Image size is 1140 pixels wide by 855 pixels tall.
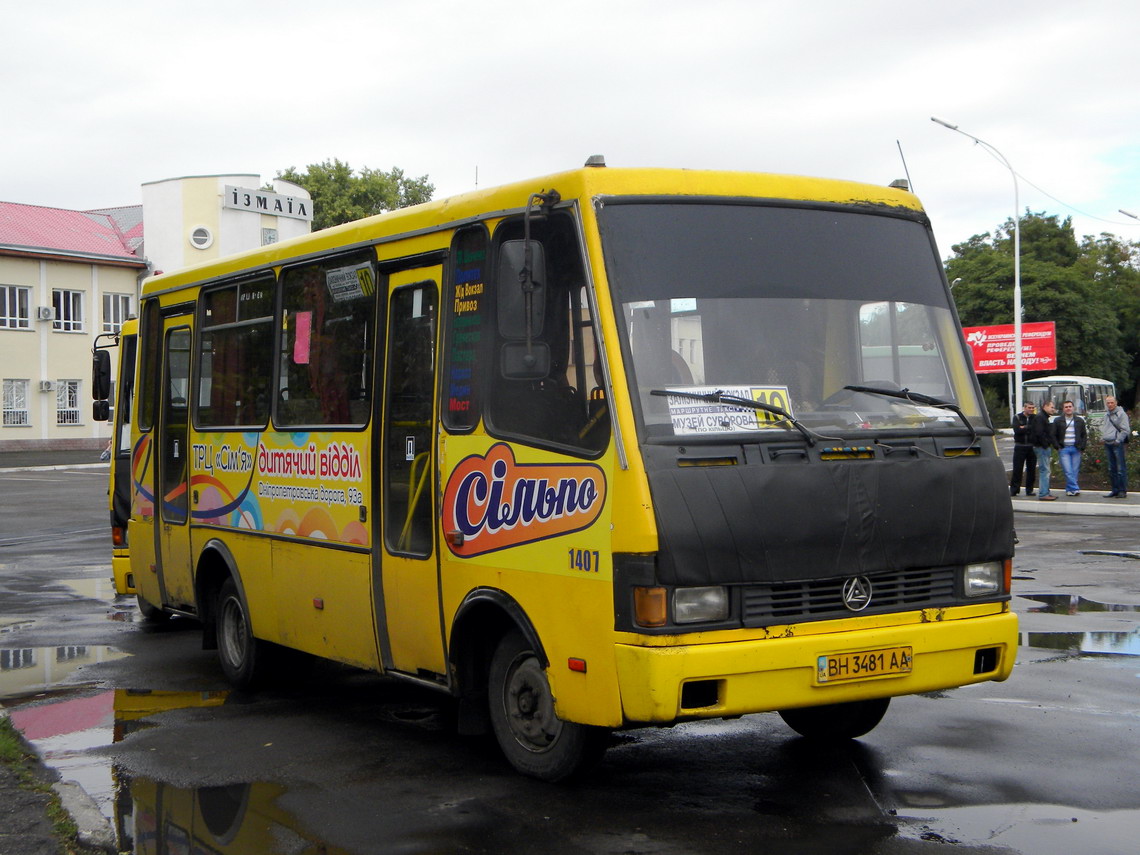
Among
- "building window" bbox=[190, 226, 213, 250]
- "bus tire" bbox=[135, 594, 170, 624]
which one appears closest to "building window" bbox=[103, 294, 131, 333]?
"building window" bbox=[190, 226, 213, 250]

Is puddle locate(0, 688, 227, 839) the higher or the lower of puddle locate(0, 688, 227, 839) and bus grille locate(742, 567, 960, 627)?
the lower

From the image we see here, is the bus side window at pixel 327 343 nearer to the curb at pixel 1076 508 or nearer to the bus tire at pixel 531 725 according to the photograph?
the bus tire at pixel 531 725

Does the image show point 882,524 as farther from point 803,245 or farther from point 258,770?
point 258,770

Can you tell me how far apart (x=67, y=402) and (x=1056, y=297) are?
161ft

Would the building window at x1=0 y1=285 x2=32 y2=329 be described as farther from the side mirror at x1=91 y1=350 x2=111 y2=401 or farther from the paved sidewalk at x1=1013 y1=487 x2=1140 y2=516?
the side mirror at x1=91 y1=350 x2=111 y2=401

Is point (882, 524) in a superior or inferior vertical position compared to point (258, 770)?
superior

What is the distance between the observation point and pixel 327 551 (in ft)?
26.6

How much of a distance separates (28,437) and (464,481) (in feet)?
169

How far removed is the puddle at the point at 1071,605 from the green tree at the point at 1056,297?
2318 inches

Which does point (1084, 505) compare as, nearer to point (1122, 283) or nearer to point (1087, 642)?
point (1087, 642)

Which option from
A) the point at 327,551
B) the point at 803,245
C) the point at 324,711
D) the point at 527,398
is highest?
the point at 803,245

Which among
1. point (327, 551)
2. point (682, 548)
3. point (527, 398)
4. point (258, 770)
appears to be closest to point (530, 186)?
point (527, 398)

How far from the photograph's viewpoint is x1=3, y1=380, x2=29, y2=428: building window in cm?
5338

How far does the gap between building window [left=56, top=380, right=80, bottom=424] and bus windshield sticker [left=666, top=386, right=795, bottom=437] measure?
5307 centimetres
